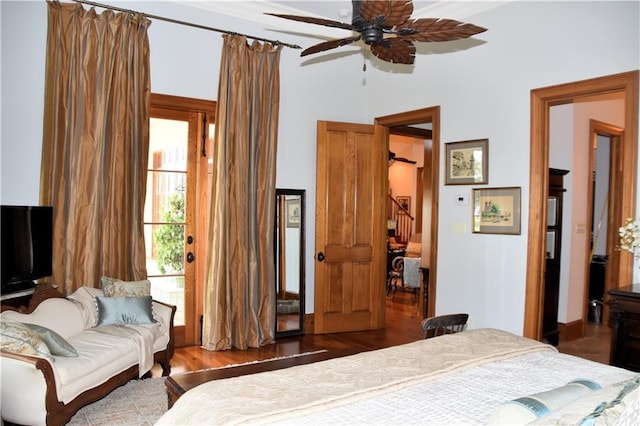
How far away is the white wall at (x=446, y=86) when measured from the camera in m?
3.85

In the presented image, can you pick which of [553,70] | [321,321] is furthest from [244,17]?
[321,321]

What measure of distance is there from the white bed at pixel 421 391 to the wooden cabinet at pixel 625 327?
3.54ft

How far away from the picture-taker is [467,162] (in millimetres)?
4738

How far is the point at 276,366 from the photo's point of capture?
238 cm

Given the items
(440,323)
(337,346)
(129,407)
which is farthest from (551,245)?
(129,407)

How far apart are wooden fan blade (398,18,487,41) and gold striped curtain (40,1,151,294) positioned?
2.65 m

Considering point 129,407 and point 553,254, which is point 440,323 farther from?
point 553,254

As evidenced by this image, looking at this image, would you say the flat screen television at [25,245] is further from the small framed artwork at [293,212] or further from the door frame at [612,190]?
the door frame at [612,190]

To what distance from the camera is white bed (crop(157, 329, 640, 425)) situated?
1490 mm

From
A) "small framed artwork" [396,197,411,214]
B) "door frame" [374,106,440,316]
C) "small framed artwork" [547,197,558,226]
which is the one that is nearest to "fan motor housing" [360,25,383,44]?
"door frame" [374,106,440,316]

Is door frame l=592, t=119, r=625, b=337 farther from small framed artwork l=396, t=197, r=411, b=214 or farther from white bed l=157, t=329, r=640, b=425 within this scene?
small framed artwork l=396, t=197, r=411, b=214

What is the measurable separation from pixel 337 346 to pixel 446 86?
10.00 ft

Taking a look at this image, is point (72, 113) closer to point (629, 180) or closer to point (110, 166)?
point (110, 166)

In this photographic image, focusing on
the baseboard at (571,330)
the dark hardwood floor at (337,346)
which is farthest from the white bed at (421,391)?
the baseboard at (571,330)
